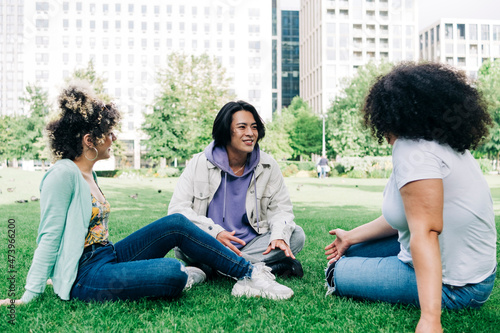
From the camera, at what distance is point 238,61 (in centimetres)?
7219

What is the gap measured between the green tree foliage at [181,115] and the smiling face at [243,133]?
27741 millimetres

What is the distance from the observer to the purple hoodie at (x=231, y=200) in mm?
3836

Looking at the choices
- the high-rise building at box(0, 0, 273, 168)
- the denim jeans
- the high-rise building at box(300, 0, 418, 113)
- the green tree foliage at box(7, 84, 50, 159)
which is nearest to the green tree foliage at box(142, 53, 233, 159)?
the green tree foliage at box(7, 84, 50, 159)

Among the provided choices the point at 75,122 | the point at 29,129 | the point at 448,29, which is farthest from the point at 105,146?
the point at 448,29

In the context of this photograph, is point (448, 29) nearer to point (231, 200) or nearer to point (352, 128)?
point (352, 128)

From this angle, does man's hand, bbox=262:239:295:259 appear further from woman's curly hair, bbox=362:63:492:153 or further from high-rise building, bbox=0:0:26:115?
high-rise building, bbox=0:0:26:115

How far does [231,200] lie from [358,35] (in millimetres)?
80733

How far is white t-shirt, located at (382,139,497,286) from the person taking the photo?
2.20 metres

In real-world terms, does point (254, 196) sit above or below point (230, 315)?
above

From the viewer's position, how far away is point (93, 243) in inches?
112

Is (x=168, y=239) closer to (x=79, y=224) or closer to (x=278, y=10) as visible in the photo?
(x=79, y=224)

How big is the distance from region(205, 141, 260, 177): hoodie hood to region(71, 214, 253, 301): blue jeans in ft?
3.05

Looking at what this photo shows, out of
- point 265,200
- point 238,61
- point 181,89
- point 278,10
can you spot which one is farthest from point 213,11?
point 265,200

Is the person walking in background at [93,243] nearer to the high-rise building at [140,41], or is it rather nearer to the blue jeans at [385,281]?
the blue jeans at [385,281]
